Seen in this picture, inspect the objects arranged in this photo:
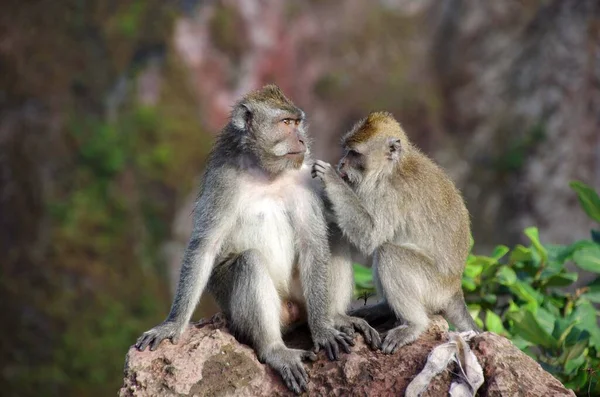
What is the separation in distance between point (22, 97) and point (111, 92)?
5.37ft

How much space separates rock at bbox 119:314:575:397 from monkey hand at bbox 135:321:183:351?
0.04 metres

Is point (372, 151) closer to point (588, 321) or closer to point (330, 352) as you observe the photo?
point (330, 352)

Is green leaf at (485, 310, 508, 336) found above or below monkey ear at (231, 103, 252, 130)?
below

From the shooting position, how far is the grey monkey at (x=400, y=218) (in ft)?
19.3

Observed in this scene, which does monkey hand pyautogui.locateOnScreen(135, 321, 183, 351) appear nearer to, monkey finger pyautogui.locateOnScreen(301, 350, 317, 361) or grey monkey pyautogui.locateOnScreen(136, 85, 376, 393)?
grey monkey pyautogui.locateOnScreen(136, 85, 376, 393)

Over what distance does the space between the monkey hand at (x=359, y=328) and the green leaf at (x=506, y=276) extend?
1.11m

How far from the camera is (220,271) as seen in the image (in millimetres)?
6039

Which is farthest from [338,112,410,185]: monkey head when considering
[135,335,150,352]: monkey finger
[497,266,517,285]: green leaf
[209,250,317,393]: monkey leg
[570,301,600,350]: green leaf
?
[135,335,150,352]: monkey finger

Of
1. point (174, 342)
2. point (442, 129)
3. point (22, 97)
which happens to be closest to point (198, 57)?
point (22, 97)

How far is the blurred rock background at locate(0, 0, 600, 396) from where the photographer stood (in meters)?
13.8

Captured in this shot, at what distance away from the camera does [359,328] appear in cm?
569

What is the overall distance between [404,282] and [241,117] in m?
1.59

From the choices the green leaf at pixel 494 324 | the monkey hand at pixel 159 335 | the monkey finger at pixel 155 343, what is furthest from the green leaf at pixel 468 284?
the monkey finger at pixel 155 343

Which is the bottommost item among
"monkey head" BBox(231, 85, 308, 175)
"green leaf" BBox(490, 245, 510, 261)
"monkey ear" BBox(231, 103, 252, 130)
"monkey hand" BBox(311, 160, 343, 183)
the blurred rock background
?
"green leaf" BBox(490, 245, 510, 261)
